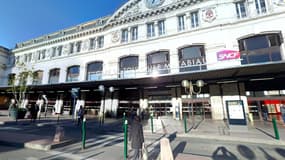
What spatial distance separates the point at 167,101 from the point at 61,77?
674 inches

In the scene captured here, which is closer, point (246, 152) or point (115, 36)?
point (246, 152)

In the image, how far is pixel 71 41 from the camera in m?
24.2

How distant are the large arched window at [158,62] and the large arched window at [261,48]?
756cm

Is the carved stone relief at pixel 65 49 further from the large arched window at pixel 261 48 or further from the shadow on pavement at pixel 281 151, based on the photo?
the shadow on pavement at pixel 281 151

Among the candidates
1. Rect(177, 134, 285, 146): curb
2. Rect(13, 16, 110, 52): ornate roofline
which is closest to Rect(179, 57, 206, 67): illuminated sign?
Rect(177, 134, 285, 146): curb

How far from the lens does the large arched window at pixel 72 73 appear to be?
73.0 ft

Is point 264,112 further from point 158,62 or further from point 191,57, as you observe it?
point 158,62

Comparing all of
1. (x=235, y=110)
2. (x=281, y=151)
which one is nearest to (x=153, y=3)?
(x=235, y=110)

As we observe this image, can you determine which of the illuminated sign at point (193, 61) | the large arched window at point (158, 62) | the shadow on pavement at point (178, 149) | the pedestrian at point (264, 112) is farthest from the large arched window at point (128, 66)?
the pedestrian at point (264, 112)

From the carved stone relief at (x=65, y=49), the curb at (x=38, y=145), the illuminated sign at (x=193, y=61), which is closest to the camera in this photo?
the curb at (x=38, y=145)

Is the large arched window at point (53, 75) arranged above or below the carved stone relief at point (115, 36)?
below

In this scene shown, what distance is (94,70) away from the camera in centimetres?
2120

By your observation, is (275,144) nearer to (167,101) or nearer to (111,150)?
(111,150)

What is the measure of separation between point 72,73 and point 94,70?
4.22m
